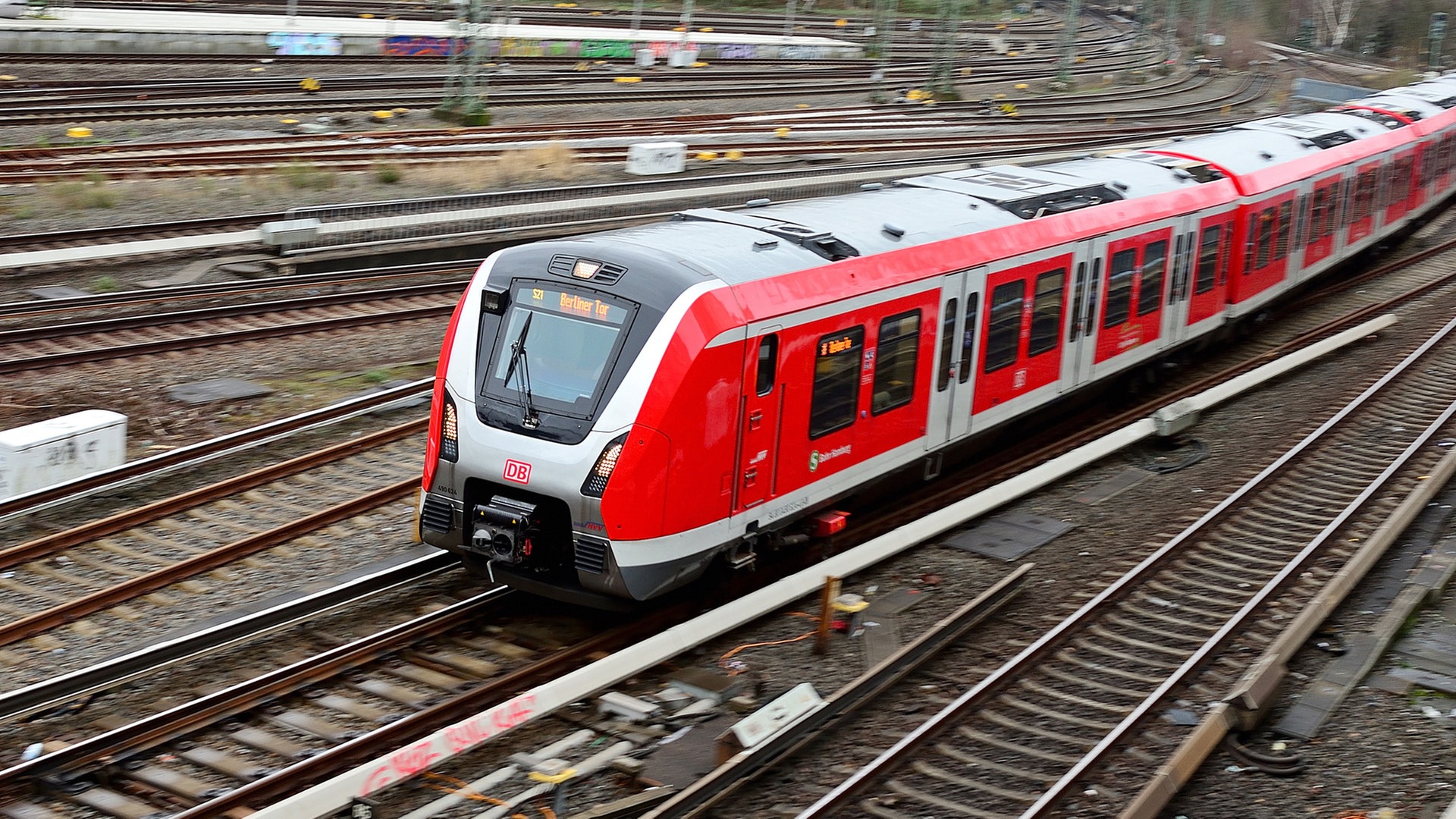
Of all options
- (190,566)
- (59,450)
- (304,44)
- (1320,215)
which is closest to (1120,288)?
(1320,215)

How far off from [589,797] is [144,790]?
2.39m

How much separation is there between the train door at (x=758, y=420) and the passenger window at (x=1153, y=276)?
7.15 meters

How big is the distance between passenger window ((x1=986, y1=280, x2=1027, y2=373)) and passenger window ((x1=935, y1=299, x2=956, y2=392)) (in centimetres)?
68

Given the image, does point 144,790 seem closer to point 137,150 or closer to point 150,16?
point 137,150

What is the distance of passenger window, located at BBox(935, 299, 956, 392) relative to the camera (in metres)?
11.9

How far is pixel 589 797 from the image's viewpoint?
7742mm

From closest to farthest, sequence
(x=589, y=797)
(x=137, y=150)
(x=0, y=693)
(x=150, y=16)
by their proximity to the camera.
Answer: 1. (x=589, y=797)
2. (x=0, y=693)
3. (x=137, y=150)
4. (x=150, y=16)

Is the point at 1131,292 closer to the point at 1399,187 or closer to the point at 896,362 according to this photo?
the point at 896,362

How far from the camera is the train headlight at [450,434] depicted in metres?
9.44

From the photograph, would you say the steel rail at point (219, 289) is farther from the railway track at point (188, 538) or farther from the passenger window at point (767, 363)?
the passenger window at point (767, 363)

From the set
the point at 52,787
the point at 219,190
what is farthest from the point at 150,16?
the point at 52,787

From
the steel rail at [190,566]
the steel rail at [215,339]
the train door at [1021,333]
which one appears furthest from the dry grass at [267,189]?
the train door at [1021,333]

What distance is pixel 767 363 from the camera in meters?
9.71

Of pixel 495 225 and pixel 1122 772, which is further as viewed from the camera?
pixel 495 225
